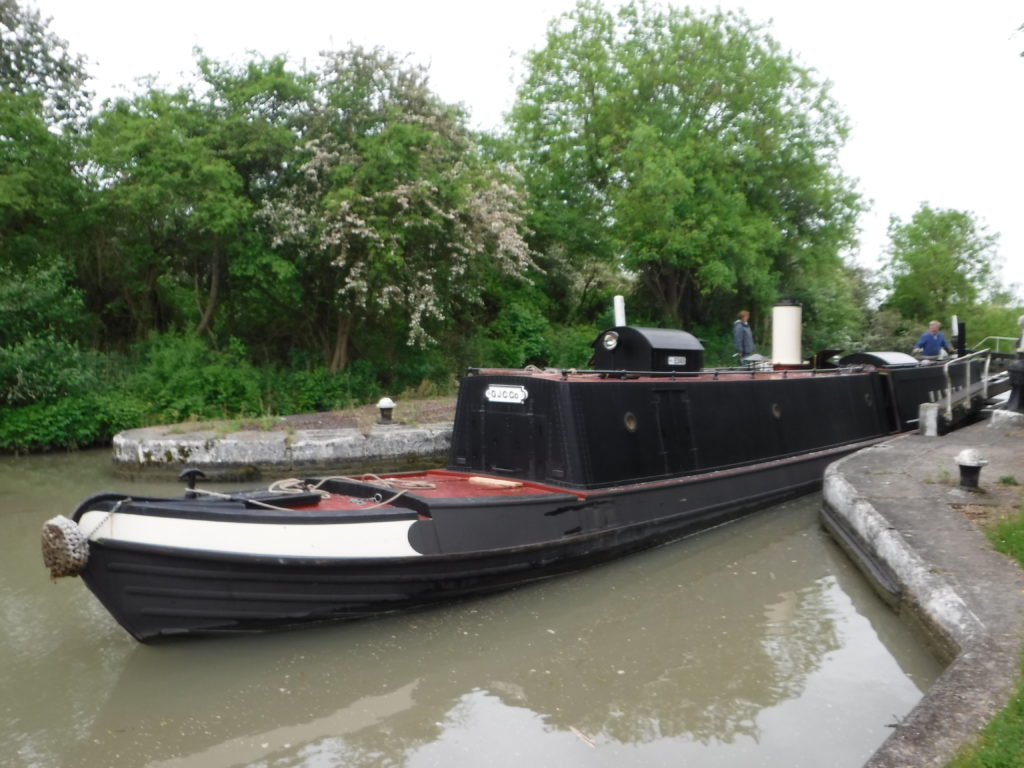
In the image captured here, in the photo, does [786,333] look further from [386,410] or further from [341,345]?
[341,345]

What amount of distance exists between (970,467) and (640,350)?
330 cm

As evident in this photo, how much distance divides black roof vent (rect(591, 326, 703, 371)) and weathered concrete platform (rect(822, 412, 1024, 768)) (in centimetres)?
208

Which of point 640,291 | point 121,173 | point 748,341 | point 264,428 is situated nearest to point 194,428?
point 264,428

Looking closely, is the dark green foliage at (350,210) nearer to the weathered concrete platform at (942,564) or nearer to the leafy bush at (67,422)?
the leafy bush at (67,422)

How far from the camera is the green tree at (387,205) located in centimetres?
1478

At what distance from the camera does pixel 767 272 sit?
70.7 feet

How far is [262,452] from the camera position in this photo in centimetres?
1190

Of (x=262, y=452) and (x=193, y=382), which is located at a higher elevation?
(x=193, y=382)

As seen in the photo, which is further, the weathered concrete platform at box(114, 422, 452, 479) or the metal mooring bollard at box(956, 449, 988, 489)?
the weathered concrete platform at box(114, 422, 452, 479)

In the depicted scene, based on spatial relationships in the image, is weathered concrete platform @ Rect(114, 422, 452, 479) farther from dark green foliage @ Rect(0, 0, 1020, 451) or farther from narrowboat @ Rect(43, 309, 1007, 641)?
narrowboat @ Rect(43, 309, 1007, 641)

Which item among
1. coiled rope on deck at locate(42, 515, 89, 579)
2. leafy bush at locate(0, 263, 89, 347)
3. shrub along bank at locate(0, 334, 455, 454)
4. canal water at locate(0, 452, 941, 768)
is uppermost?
leafy bush at locate(0, 263, 89, 347)

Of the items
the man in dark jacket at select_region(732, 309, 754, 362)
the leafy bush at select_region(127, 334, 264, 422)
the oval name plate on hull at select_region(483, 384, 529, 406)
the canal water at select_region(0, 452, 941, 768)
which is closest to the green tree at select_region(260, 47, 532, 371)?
the leafy bush at select_region(127, 334, 264, 422)

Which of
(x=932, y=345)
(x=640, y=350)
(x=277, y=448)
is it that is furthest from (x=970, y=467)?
(x=932, y=345)

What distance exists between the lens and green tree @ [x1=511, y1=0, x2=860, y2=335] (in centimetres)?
2012
